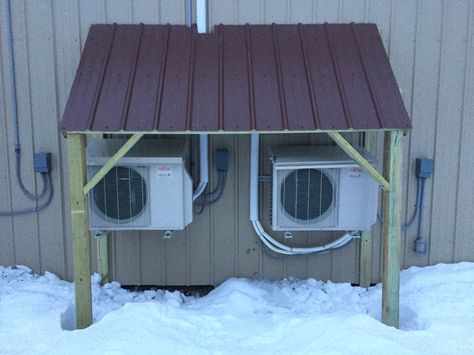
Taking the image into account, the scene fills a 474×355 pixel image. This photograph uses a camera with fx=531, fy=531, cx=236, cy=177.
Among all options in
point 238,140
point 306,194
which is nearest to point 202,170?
point 238,140

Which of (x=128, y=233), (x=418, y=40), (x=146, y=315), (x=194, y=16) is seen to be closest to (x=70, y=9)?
(x=194, y=16)

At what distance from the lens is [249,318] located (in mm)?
4219

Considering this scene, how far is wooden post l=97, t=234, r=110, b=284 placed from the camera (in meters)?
4.88

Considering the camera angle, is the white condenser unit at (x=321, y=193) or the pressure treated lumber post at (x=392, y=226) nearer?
the pressure treated lumber post at (x=392, y=226)

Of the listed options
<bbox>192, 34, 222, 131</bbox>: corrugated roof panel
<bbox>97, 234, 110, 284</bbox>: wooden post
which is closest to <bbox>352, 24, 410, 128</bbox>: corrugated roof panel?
<bbox>192, 34, 222, 131</bbox>: corrugated roof panel

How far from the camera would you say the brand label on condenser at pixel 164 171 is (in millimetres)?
4145

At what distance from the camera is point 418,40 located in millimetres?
4719

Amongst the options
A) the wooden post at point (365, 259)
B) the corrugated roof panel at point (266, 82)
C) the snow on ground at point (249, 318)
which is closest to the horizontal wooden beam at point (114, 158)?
the corrugated roof panel at point (266, 82)

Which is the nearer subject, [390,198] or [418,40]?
[390,198]

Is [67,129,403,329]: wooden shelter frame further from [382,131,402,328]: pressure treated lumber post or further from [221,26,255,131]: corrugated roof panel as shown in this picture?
[221,26,255,131]: corrugated roof panel

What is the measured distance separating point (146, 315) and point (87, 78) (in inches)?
70.1

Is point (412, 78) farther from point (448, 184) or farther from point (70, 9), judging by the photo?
point (70, 9)

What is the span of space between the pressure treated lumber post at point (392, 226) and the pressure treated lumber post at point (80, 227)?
2.16 meters

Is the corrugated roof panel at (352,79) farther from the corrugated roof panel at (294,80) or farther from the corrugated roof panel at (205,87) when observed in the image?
the corrugated roof panel at (205,87)
